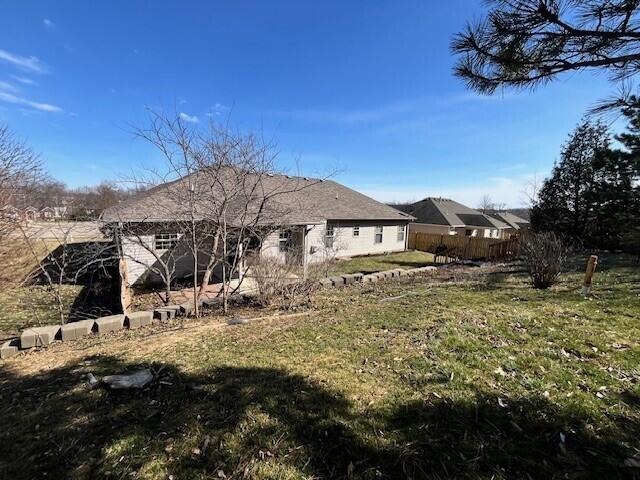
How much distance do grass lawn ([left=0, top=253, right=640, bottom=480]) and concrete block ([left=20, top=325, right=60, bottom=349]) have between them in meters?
0.32

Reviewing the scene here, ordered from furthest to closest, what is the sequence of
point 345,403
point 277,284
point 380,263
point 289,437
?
point 380,263
point 277,284
point 345,403
point 289,437

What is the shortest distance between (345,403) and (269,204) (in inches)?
346

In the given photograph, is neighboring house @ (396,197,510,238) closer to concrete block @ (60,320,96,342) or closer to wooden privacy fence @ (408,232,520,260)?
wooden privacy fence @ (408,232,520,260)

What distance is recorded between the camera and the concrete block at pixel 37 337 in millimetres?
4957

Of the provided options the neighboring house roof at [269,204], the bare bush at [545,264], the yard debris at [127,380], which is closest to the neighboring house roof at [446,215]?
the neighboring house roof at [269,204]

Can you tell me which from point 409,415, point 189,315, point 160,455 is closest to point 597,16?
point 409,415

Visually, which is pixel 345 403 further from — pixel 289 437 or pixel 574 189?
pixel 574 189

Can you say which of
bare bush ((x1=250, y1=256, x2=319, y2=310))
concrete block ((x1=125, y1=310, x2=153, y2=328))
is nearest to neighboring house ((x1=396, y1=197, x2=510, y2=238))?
bare bush ((x1=250, y1=256, x2=319, y2=310))

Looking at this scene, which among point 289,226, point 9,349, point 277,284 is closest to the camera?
point 9,349

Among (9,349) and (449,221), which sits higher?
(449,221)

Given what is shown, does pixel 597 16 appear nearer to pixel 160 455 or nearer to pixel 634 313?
pixel 160 455

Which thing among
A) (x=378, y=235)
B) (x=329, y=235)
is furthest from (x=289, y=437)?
(x=378, y=235)

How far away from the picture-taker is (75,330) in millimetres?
5414

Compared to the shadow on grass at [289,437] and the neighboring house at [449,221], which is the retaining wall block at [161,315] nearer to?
the shadow on grass at [289,437]
